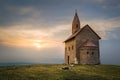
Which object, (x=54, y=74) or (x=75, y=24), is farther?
(x=75, y=24)

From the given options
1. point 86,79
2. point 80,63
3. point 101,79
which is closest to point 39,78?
point 86,79

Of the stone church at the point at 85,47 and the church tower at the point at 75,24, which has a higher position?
the church tower at the point at 75,24

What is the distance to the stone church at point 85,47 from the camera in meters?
45.5

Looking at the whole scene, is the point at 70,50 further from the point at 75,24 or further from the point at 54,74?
the point at 54,74

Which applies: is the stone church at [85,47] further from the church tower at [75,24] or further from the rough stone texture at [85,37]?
the church tower at [75,24]

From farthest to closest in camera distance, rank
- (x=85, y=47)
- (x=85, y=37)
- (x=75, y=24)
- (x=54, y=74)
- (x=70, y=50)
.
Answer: (x=75, y=24), (x=70, y=50), (x=85, y=37), (x=85, y=47), (x=54, y=74)

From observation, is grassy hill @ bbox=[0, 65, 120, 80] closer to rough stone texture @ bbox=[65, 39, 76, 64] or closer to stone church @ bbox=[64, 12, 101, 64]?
stone church @ bbox=[64, 12, 101, 64]

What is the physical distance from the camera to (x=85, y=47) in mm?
45719

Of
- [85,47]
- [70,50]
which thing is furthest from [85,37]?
[70,50]

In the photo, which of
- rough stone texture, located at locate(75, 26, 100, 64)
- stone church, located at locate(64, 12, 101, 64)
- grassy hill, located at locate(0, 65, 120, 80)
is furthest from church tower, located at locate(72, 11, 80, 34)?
grassy hill, located at locate(0, 65, 120, 80)

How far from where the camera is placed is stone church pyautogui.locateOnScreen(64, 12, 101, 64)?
45531mm

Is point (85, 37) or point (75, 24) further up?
point (75, 24)

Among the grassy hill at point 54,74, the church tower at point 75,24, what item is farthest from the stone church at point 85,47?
the grassy hill at point 54,74

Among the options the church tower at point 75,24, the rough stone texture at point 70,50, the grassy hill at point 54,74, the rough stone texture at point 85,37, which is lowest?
the grassy hill at point 54,74
